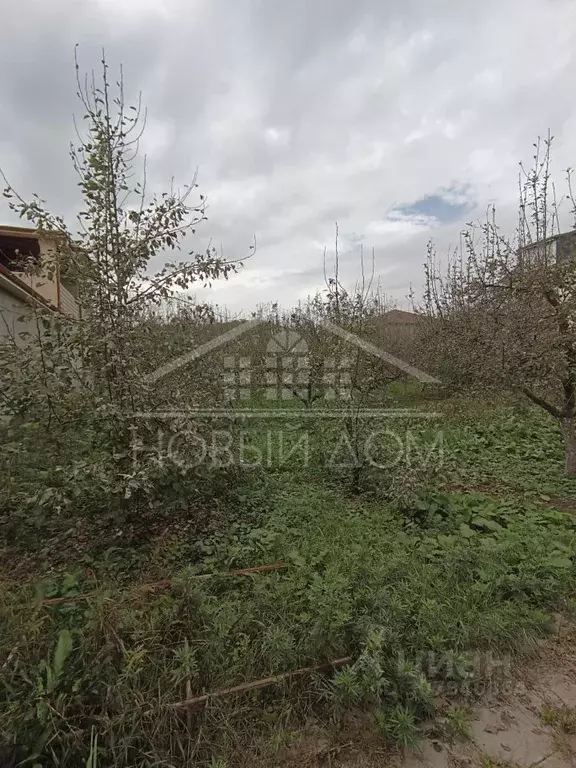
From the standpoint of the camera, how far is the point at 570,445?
184 inches

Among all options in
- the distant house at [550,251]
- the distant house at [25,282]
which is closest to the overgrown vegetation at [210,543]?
the distant house at [25,282]

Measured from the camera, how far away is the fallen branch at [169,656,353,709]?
5.55 ft

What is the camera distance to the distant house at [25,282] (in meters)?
2.95

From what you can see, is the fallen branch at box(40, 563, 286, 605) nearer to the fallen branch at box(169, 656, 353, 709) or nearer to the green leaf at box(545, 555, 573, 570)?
the fallen branch at box(169, 656, 353, 709)

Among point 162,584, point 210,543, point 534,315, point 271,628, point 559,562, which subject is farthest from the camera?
point 534,315

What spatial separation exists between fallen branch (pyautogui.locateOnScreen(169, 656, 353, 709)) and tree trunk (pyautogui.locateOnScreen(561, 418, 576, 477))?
406cm

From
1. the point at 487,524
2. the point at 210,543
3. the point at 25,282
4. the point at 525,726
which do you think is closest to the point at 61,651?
the point at 210,543

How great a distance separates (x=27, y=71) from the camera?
3514 millimetres

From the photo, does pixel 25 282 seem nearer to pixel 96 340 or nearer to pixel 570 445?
pixel 96 340

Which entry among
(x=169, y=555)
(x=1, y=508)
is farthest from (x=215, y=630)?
(x=1, y=508)

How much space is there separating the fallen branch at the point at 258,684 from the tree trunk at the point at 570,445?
13.3ft

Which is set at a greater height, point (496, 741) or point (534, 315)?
point (534, 315)

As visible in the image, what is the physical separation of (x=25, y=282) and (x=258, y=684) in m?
6.93

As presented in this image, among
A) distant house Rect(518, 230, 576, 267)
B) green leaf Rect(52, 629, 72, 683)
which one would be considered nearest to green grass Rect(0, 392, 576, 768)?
green leaf Rect(52, 629, 72, 683)
